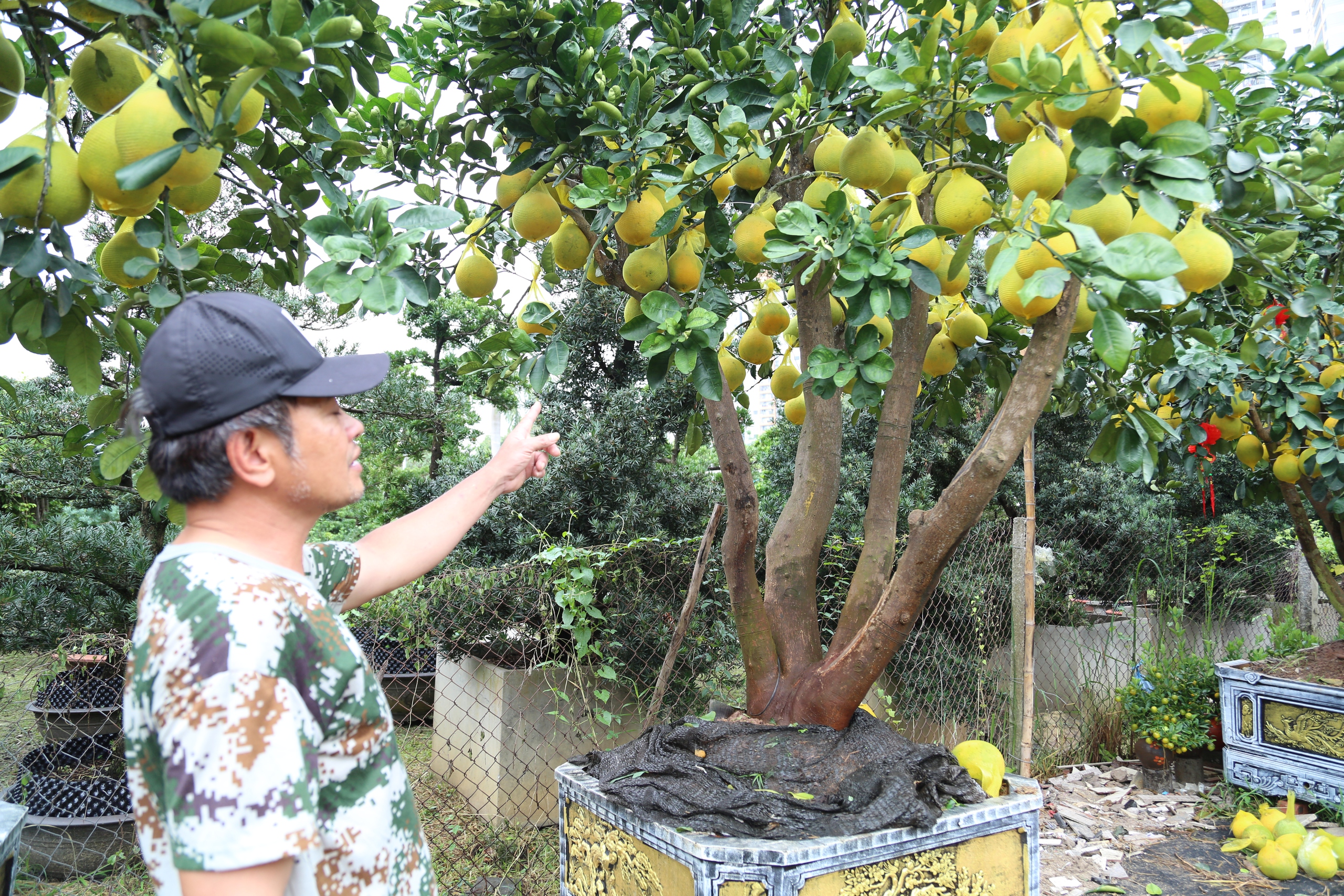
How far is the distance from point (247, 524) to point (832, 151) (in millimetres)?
1184

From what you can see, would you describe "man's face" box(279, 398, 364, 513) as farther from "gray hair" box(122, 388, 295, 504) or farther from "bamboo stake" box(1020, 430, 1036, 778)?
"bamboo stake" box(1020, 430, 1036, 778)

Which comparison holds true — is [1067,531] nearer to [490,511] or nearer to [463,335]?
[490,511]

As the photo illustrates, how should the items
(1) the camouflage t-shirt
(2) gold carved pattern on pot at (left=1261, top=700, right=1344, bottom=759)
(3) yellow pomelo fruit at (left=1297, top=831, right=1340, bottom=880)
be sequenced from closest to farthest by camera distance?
(1) the camouflage t-shirt → (3) yellow pomelo fruit at (left=1297, top=831, right=1340, bottom=880) → (2) gold carved pattern on pot at (left=1261, top=700, right=1344, bottom=759)

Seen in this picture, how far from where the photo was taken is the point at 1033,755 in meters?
3.84

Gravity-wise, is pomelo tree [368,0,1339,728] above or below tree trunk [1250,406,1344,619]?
above

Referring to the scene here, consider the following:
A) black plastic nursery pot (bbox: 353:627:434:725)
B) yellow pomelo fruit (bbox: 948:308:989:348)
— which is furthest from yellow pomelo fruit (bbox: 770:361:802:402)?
black plastic nursery pot (bbox: 353:627:434:725)

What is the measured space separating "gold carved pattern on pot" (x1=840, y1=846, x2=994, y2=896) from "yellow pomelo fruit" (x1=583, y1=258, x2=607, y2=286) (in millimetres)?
1244

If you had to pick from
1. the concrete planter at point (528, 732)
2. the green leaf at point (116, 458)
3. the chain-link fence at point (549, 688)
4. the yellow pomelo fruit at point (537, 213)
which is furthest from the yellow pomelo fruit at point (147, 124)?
the concrete planter at point (528, 732)

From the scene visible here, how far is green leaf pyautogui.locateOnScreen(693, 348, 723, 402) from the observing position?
1432 mm

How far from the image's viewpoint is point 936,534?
167 centimetres

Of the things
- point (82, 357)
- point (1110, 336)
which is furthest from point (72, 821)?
point (1110, 336)

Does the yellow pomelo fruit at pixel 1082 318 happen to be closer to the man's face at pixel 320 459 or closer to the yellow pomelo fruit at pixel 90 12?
the man's face at pixel 320 459

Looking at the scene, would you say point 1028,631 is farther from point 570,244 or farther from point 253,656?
point 253,656

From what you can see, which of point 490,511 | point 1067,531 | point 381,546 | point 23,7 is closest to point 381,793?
point 381,546
